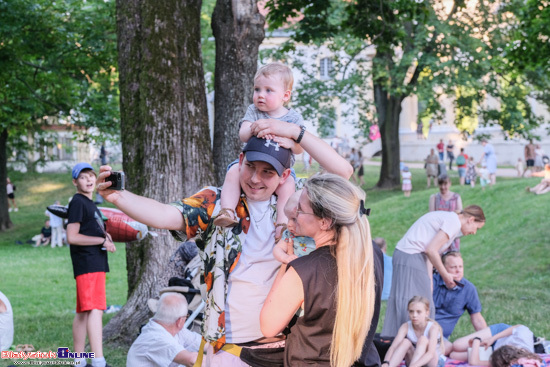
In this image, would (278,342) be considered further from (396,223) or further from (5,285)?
(396,223)

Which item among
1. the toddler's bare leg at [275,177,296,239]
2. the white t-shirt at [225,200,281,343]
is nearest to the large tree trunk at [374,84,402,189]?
the toddler's bare leg at [275,177,296,239]

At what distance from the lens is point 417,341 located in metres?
7.57

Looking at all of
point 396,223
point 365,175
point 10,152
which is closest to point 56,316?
point 396,223

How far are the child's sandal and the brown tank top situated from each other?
1.47ft

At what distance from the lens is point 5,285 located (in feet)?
52.4

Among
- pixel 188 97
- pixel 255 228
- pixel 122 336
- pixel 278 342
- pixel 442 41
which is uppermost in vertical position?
pixel 442 41

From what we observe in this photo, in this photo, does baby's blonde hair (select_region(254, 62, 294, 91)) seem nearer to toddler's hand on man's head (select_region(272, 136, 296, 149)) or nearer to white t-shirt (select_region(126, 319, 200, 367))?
toddler's hand on man's head (select_region(272, 136, 296, 149))

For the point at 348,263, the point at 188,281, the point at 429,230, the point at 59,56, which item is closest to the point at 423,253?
the point at 429,230

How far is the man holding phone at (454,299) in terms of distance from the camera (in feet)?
27.7

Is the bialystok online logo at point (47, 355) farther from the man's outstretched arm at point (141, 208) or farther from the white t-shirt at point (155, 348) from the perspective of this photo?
the man's outstretched arm at point (141, 208)

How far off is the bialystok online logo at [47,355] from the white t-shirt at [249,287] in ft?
11.8

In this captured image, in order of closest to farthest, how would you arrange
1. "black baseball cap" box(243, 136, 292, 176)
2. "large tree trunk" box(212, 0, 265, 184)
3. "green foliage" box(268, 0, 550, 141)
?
"black baseball cap" box(243, 136, 292, 176) → "large tree trunk" box(212, 0, 265, 184) → "green foliage" box(268, 0, 550, 141)

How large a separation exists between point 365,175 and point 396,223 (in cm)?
1641

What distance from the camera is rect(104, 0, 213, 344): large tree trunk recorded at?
308 inches
